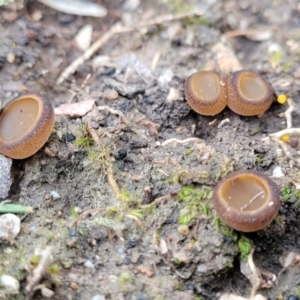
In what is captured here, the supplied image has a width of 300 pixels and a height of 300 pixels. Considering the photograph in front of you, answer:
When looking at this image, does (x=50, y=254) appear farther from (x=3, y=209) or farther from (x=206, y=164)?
(x=206, y=164)

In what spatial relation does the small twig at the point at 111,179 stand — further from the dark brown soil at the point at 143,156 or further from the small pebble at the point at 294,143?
the small pebble at the point at 294,143

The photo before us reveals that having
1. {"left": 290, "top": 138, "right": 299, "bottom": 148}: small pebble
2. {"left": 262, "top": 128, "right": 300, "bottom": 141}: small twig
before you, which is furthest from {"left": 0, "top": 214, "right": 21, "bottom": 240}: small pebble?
{"left": 290, "top": 138, "right": 299, "bottom": 148}: small pebble

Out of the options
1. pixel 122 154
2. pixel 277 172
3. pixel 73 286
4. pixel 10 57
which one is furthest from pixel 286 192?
pixel 10 57

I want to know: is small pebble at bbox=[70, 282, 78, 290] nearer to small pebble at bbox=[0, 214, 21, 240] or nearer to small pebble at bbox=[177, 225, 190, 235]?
small pebble at bbox=[0, 214, 21, 240]

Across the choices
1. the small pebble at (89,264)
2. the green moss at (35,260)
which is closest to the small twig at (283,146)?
the small pebble at (89,264)

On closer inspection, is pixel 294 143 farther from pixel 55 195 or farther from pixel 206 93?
pixel 55 195

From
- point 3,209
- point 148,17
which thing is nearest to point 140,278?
point 3,209
